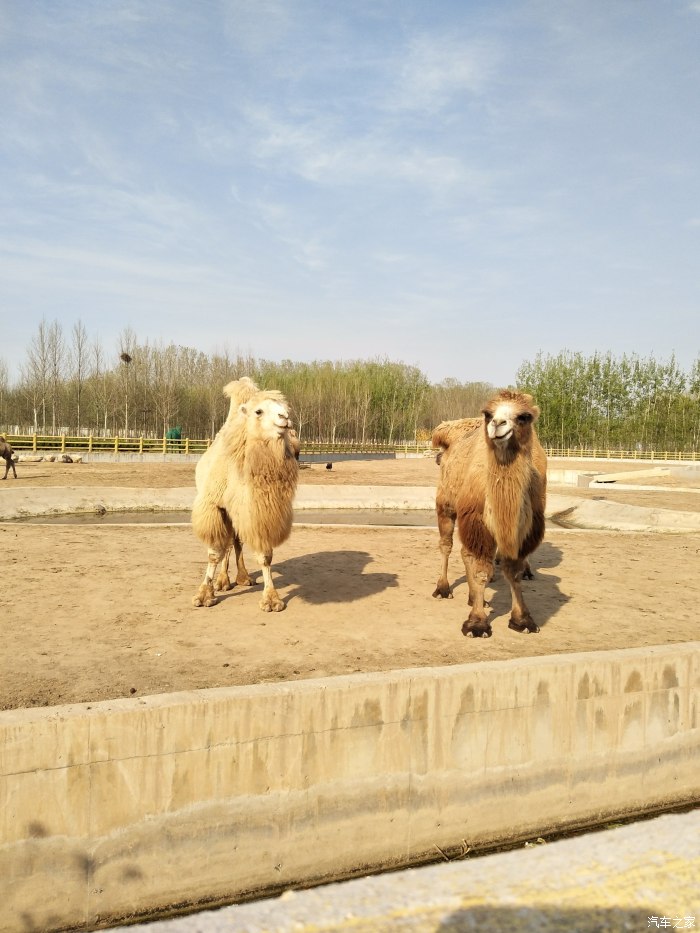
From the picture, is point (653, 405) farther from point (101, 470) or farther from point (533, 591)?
point (533, 591)

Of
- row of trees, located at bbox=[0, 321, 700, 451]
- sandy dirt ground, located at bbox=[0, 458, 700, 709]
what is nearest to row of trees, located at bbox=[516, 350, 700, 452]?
row of trees, located at bbox=[0, 321, 700, 451]

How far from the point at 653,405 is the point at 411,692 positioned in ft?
252

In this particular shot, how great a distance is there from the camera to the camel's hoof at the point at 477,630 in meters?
6.32

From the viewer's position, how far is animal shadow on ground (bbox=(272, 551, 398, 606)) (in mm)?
8047

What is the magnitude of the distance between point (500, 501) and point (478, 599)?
1.08m

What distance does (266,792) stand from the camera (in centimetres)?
402

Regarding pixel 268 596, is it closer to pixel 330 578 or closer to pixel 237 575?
pixel 237 575

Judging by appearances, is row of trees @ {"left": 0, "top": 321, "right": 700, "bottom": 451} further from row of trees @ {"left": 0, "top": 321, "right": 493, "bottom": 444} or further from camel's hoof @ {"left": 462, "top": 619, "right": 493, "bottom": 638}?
camel's hoof @ {"left": 462, "top": 619, "right": 493, "bottom": 638}

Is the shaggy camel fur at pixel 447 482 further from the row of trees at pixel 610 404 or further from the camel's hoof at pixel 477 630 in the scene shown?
the row of trees at pixel 610 404

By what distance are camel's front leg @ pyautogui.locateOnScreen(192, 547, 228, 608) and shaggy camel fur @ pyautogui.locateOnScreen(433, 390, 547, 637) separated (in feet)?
9.02

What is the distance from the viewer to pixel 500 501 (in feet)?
19.7

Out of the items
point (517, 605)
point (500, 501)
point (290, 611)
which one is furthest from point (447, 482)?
point (290, 611)

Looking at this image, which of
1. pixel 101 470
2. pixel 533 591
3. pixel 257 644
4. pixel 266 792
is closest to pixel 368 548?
pixel 533 591

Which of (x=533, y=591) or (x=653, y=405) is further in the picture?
(x=653, y=405)
